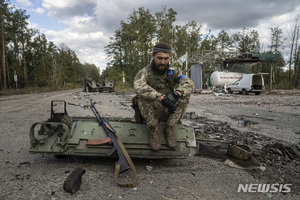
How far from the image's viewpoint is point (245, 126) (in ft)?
18.3

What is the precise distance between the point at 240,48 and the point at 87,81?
29.5 meters

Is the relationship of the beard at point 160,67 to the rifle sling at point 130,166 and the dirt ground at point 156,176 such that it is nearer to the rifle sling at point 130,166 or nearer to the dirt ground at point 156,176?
the rifle sling at point 130,166

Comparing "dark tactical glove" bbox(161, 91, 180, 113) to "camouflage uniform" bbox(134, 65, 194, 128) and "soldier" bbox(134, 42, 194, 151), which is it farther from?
"camouflage uniform" bbox(134, 65, 194, 128)

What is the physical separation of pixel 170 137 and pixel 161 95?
60 cm

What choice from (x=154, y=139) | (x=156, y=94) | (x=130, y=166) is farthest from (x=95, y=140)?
(x=156, y=94)

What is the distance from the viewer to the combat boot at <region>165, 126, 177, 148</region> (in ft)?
9.01

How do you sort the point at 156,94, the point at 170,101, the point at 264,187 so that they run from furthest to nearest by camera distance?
the point at 156,94 → the point at 170,101 → the point at 264,187

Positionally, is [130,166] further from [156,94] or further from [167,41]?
[167,41]

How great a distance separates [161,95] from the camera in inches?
110

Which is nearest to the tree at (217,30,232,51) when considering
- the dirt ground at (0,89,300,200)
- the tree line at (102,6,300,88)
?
the tree line at (102,6,300,88)

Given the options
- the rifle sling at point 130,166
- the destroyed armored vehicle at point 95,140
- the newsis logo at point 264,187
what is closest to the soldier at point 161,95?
the destroyed armored vehicle at point 95,140

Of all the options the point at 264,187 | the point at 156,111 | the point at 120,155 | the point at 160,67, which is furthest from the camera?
the point at 160,67

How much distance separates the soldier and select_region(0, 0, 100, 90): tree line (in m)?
26.3

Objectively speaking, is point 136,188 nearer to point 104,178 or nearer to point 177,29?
point 104,178
